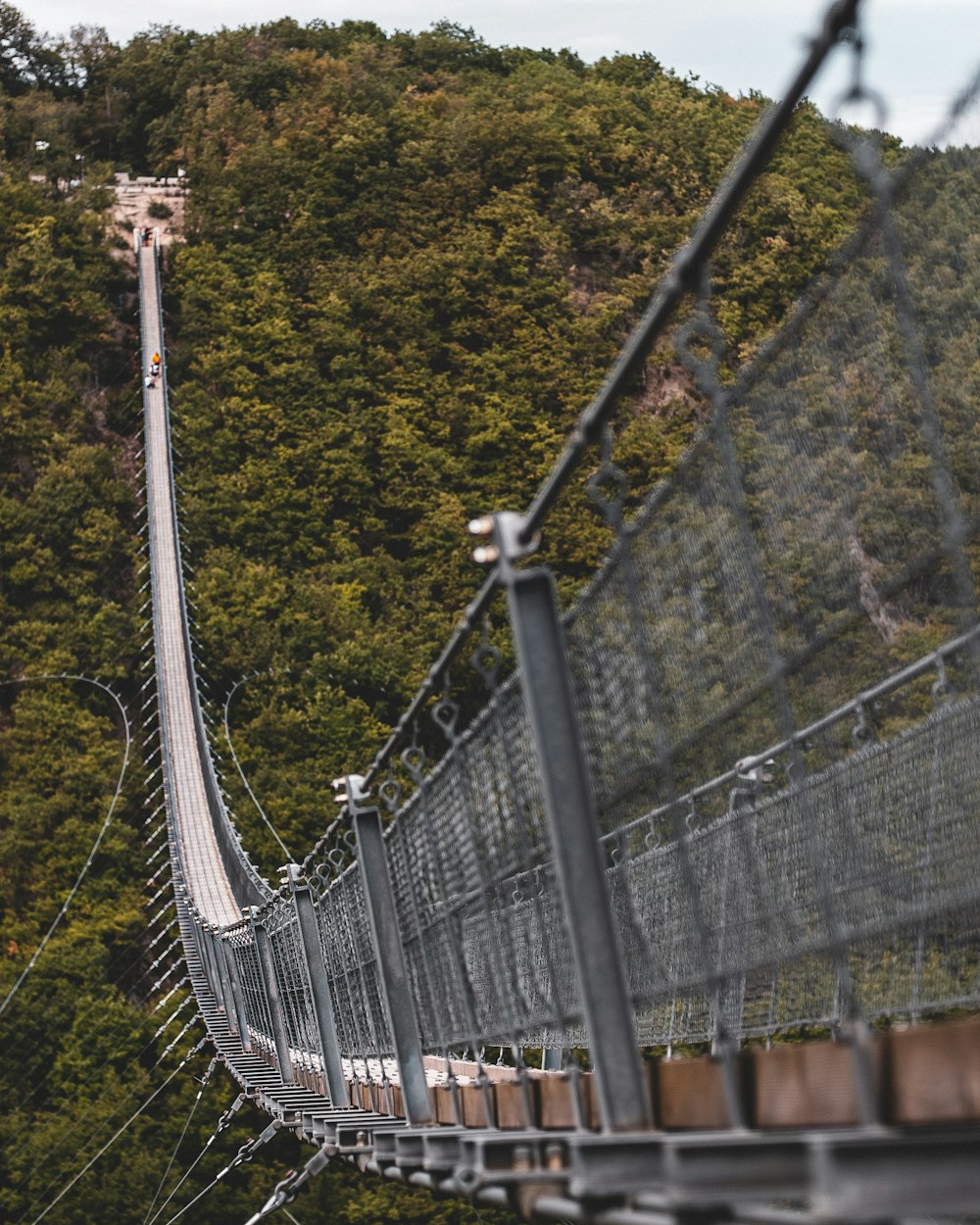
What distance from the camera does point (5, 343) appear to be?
134ft

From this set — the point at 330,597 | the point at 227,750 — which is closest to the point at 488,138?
the point at 330,597

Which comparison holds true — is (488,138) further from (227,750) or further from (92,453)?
(227,750)

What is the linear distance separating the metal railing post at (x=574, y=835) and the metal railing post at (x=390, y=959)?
1790 millimetres

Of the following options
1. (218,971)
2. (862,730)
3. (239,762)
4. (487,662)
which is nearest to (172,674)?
(239,762)

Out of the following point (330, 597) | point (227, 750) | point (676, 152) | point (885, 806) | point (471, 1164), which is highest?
point (676, 152)

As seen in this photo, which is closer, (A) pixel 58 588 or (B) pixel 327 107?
(A) pixel 58 588

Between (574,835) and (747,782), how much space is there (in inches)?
94.7

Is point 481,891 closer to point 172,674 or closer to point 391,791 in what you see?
point 391,791

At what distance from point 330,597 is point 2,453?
782cm

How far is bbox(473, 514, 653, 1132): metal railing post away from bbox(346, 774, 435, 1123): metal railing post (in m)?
1.79

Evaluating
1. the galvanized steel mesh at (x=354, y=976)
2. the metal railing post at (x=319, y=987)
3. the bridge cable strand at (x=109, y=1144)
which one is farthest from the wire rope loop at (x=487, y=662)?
the bridge cable strand at (x=109, y=1144)

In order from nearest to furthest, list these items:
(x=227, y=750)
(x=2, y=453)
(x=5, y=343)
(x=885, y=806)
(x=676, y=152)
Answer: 1. (x=885, y=806)
2. (x=227, y=750)
3. (x=2, y=453)
4. (x=5, y=343)
5. (x=676, y=152)

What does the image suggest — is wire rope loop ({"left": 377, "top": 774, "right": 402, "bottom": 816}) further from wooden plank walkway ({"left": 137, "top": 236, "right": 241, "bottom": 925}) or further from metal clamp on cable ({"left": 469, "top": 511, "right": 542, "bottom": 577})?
wooden plank walkway ({"left": 137, "top": 236, "right": 241, "bottom": 925})

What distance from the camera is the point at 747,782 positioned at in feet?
16.1
